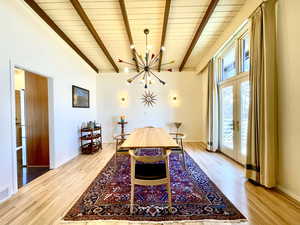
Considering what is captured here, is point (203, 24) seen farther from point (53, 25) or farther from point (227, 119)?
point (53, 25)

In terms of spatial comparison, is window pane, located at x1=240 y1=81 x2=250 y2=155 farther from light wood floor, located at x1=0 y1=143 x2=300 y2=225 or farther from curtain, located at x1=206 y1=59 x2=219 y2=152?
curtain, located at x1=206 y1=59 x2=219 y2=152

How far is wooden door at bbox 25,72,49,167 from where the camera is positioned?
339 centimetres

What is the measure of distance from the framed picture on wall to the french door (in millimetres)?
4349

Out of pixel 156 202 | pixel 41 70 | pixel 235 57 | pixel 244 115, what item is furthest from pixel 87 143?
pixel 235 57

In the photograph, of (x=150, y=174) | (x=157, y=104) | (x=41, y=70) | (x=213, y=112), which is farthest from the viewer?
(x=157, y=104)

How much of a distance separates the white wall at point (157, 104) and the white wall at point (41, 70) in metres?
0.99

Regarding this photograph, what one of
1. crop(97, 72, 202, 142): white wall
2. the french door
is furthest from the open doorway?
the french door

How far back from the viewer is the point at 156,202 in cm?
197

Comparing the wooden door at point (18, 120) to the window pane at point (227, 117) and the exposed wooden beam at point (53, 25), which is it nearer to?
the exposed wooden beam at point (53, 25)

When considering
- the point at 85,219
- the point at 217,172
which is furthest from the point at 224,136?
the point at 85,219

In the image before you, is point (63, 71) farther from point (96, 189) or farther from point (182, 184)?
point (182, 184)

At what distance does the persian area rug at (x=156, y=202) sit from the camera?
5.62 ft

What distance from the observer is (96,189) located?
233cm

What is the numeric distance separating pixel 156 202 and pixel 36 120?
132 inches
